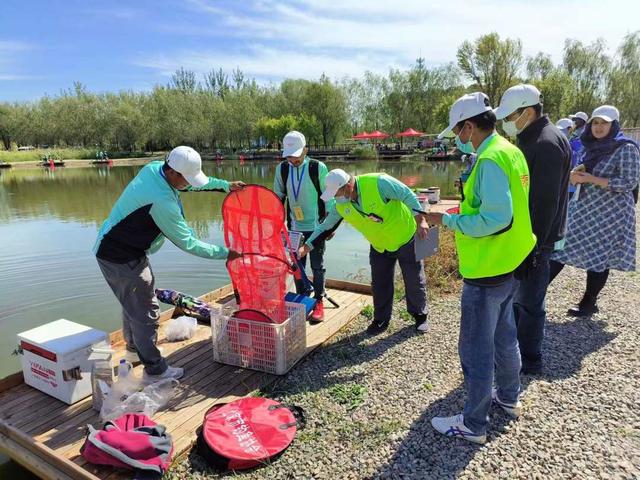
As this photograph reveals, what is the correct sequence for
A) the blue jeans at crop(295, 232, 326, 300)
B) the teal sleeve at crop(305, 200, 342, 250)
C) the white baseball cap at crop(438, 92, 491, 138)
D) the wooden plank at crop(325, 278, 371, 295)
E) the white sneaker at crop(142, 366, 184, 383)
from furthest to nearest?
the wooden plank at crop(325, 278, 371, 295) < the blue jeans at crop(295, 232, 326, 300) < the teal sleeve at crop(305, 200, 342, 250) < the white sneaker at crop(142, 366, 184, 383) < the white baseball cap at crop(438, 92, 491, 138)

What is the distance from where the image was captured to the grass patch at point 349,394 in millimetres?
3270

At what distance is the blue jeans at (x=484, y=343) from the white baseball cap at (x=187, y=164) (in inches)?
78.7

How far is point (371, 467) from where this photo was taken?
261cm

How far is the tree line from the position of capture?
1661 inches

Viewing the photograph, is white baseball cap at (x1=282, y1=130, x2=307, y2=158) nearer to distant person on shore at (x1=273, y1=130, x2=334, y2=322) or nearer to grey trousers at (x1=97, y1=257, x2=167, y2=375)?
distant person on shore at (x1=273, y1=130, x2=334, y2=322)

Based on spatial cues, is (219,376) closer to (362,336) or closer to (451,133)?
(362,336)

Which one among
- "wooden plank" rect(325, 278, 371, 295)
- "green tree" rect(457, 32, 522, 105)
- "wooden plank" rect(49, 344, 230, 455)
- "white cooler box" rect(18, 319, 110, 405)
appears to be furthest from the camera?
"green tree" rect(457, 32, 522, 105)

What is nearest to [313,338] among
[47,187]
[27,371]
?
[27,371]

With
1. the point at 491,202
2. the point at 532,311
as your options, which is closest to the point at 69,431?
the point at 491,202

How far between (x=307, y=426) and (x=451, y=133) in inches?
85.4

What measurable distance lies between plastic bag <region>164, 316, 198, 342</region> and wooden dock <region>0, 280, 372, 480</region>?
0.21 feet

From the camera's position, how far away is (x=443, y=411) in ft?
10.1

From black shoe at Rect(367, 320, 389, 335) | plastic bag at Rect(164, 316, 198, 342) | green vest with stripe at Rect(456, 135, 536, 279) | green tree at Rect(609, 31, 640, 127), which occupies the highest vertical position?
green tree at Rect(609, 31, 640, 127)

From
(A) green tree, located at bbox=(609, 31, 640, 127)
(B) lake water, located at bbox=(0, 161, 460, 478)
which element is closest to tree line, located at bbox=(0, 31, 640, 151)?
(A) green tree, located at bbox=(609, 31, 640, 127)
